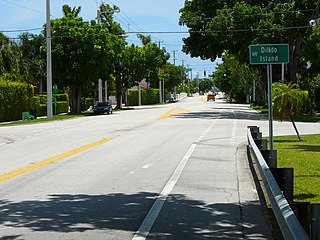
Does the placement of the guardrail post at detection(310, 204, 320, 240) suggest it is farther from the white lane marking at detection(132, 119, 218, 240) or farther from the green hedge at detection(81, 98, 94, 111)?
the green hedge at detection(81, 98, 94, 111)

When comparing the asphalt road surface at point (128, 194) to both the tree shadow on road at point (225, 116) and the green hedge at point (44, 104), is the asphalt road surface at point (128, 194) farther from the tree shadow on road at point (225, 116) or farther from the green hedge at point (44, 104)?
the green hedge at point (44, 104)

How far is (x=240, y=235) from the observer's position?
7414mm

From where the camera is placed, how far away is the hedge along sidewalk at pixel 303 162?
33.8ft

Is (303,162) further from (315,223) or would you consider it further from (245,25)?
(245,25)

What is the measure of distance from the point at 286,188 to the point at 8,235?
4.11 meters

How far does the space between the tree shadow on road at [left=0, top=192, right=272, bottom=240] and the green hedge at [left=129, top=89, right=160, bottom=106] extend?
300ft

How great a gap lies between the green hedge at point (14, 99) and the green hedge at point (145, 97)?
5200 cm

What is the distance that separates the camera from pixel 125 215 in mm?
8688

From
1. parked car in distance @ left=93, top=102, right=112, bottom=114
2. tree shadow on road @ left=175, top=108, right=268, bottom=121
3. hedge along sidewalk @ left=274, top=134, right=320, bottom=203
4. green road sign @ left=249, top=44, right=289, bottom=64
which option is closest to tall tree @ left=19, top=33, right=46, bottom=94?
parked car in distance @ left=93, top=102, right=112, bottom=114

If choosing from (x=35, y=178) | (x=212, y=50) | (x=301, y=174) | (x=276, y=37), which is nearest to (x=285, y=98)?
(x=301, y=174)

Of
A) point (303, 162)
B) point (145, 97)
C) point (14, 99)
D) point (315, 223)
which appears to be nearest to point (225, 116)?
point (14, 99)

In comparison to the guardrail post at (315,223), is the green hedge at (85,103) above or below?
above

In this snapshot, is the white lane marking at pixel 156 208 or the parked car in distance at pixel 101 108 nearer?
the white lane marking at pixel 156 208

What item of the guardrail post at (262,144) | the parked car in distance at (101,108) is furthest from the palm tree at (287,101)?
the parked car in distance at (101,108)
